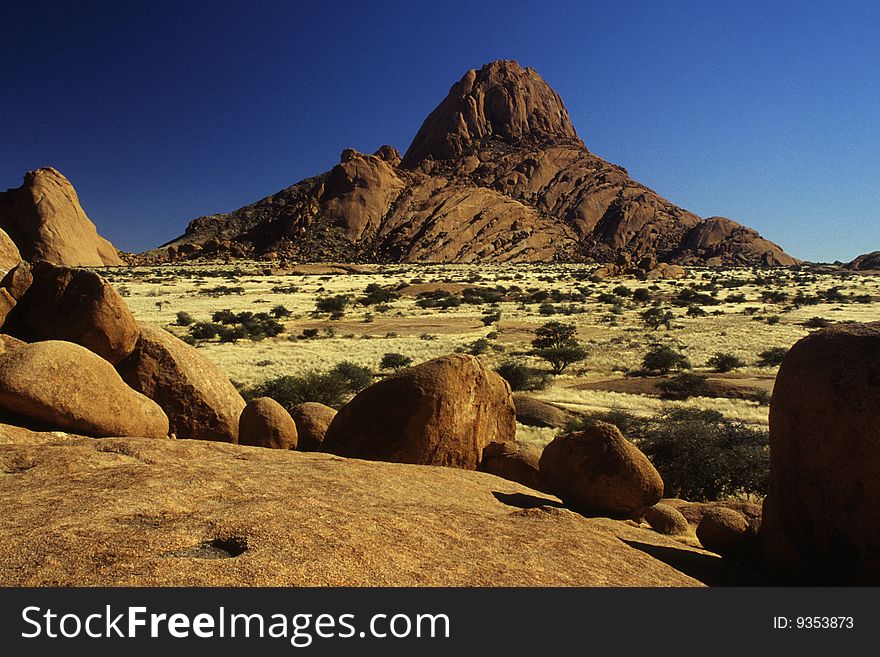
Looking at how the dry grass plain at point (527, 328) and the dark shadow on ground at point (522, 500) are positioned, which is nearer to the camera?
the dark shadow on ground at point (522, 500)

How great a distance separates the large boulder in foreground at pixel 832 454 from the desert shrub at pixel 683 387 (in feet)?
44.8

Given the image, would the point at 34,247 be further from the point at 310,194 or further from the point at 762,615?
the point at 762,615

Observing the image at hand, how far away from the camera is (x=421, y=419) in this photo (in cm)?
891

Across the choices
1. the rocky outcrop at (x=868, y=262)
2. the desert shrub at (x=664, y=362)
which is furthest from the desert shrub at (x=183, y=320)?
the rocky outcrop at (x=868, y=262)

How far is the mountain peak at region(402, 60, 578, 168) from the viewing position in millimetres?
156000

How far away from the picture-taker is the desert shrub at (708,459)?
11.3m

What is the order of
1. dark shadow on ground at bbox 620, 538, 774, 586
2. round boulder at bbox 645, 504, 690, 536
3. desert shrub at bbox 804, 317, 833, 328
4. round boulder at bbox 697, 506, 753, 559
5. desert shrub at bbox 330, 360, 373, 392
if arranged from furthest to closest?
desert shrub at bbox 804, 317, 833, 328 < desert shrub at bbox 330, 360, 373, 392 < round boulder at bbox 645, 504, 690, 536 < round boulder at bbox 697, 506, 753, 559 < dark shadow on ground at bbox 620, 538, 774, 586

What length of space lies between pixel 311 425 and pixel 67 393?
4.27 m

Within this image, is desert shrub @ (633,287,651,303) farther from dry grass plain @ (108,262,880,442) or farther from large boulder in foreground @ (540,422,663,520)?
large boulder in foreground @ (540,422,663,520)

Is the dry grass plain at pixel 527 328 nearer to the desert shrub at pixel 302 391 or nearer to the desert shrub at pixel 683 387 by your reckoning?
the desert shrub at pixel 683 387

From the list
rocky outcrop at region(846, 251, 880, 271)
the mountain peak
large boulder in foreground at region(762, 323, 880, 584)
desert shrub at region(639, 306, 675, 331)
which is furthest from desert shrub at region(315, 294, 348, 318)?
the mountain peak

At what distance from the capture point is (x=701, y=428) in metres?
12.9

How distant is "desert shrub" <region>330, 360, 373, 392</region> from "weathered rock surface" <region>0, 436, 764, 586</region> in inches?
458

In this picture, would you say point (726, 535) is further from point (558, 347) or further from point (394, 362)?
point (558, 347)
